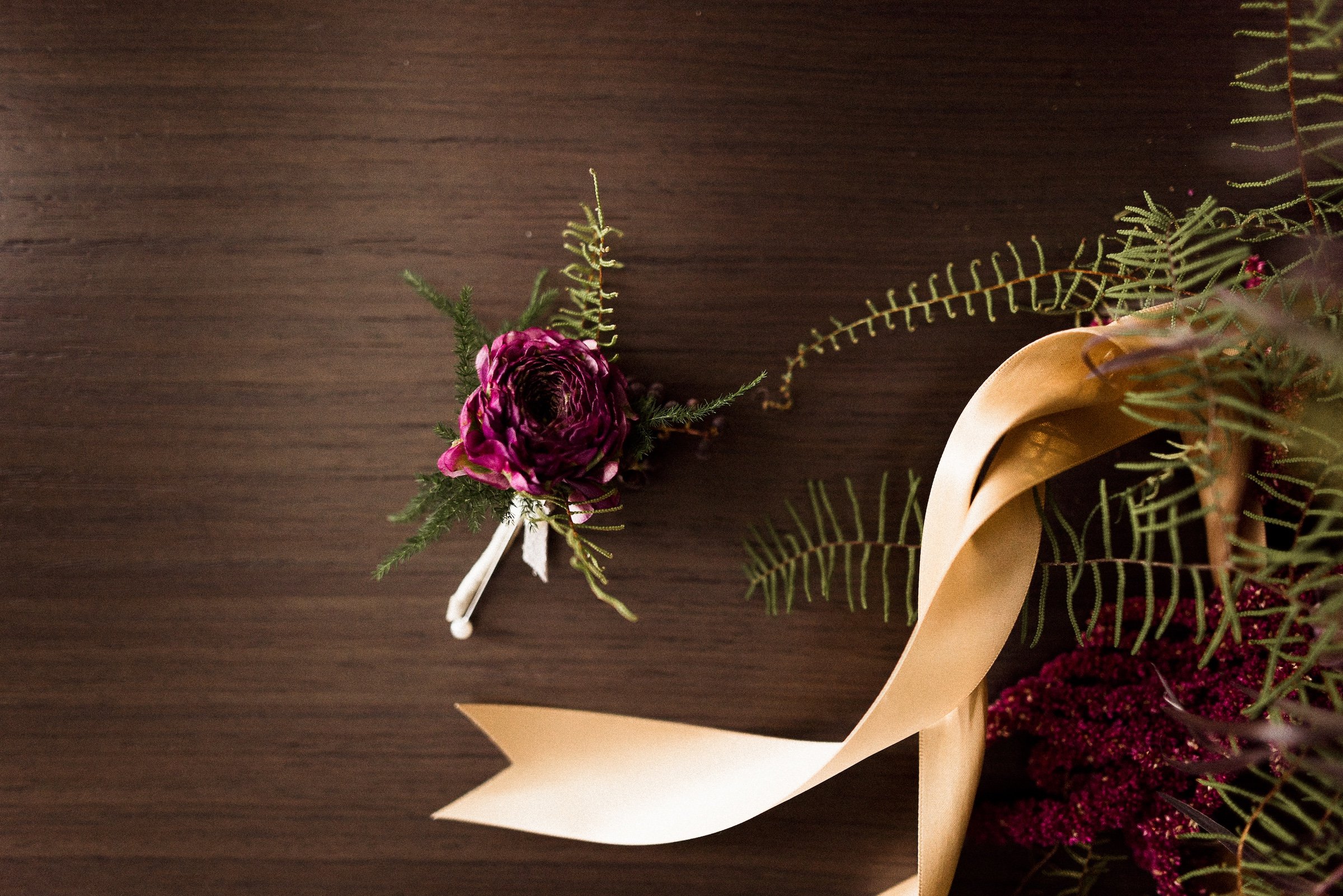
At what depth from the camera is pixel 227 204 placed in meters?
0.72

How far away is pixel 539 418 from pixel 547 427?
2 centimetres

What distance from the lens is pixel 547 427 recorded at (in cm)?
62

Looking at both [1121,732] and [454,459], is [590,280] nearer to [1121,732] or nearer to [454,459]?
[454,459]

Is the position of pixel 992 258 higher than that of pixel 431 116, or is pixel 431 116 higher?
pixel 431 116

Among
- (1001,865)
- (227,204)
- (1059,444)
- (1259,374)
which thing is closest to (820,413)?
(1059,444)

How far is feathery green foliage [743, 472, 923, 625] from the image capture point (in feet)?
2.35

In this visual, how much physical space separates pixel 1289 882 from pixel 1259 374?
28 centimetres

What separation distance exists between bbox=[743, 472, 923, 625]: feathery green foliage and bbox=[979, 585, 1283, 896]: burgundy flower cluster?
13 centimetres

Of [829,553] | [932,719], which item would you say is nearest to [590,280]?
[829,553]

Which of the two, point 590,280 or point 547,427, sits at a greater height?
point 590,280

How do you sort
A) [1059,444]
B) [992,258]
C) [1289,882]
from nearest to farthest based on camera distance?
[1289,882] → [1059,444] → [992,258]

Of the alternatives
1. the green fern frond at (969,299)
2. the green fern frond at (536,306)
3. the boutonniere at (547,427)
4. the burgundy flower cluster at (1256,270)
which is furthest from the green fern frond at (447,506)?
the burgundy flower cluster at (1256,270)

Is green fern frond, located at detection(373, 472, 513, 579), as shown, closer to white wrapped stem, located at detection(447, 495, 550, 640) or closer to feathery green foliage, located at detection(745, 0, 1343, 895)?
white wrapped stem, located at detection(447, 495, 550, 640)

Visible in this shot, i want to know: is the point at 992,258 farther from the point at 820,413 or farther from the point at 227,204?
the point at 227,204
